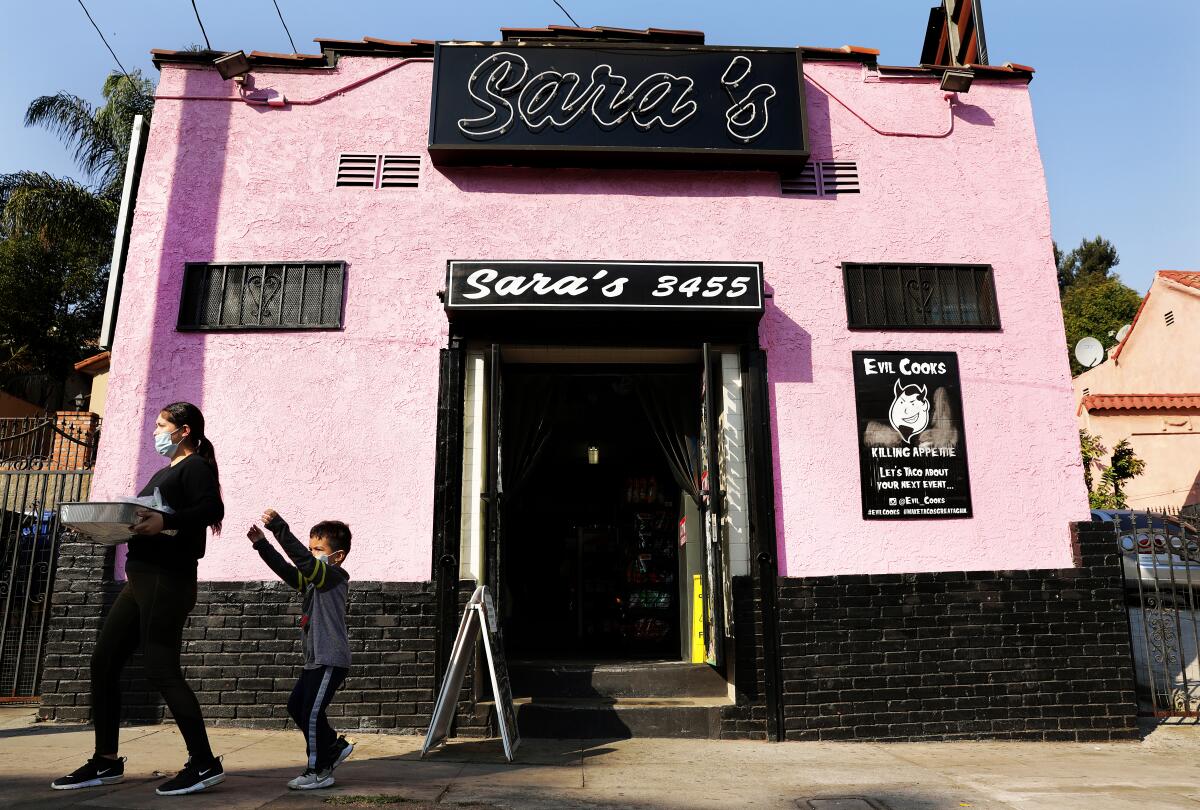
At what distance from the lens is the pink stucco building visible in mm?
→ 6668

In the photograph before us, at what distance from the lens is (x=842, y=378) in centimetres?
716

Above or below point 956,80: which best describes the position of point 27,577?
below

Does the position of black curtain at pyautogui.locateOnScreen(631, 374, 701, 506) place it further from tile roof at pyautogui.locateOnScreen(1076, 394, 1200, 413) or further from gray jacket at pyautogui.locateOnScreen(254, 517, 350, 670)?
tile roof at pyautogui.locateOnScreen(1076, 394, 1200, 413)

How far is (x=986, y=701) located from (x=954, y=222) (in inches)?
174

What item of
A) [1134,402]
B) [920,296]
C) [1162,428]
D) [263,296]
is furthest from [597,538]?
[1162,428]

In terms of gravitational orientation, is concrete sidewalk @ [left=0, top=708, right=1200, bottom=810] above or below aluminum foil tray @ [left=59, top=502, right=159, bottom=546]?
below

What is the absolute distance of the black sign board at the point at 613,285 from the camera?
679 centimetres

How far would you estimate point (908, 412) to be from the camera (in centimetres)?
711

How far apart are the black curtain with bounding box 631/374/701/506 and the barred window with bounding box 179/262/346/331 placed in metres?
2.99

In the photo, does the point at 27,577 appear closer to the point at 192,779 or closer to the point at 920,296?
the point at 192,779

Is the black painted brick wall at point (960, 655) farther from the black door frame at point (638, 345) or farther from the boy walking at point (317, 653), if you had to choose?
the boy walking at point (317, 653)

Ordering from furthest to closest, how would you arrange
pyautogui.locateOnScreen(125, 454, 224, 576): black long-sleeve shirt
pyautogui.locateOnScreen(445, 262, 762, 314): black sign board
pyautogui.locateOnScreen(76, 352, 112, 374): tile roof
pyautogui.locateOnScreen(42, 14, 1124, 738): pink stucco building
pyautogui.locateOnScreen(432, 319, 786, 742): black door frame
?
pyautogui.locateOnScreen(76, 352, 112, 374): tile roof, pyautogui.locateOnScreen(445, 262, 762, 314): black sign board, pyautogui.locateOnScreen(42, 14, 1124, 738): pink stucco building, pyautogui.locateOnScreen(432, 319, 786, 742): black door frame, pyautogui.locateOnScreen(125, 454, 224, 576): black long-sleeve shirt

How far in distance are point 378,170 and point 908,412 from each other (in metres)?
5.43

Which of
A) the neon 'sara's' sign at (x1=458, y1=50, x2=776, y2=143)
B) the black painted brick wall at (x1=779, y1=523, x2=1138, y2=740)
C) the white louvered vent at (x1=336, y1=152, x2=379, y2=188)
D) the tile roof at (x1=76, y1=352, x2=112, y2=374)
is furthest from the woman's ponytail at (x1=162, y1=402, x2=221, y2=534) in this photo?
the tile roof at (x1=76, y1=352, x2=112, y2=374)
